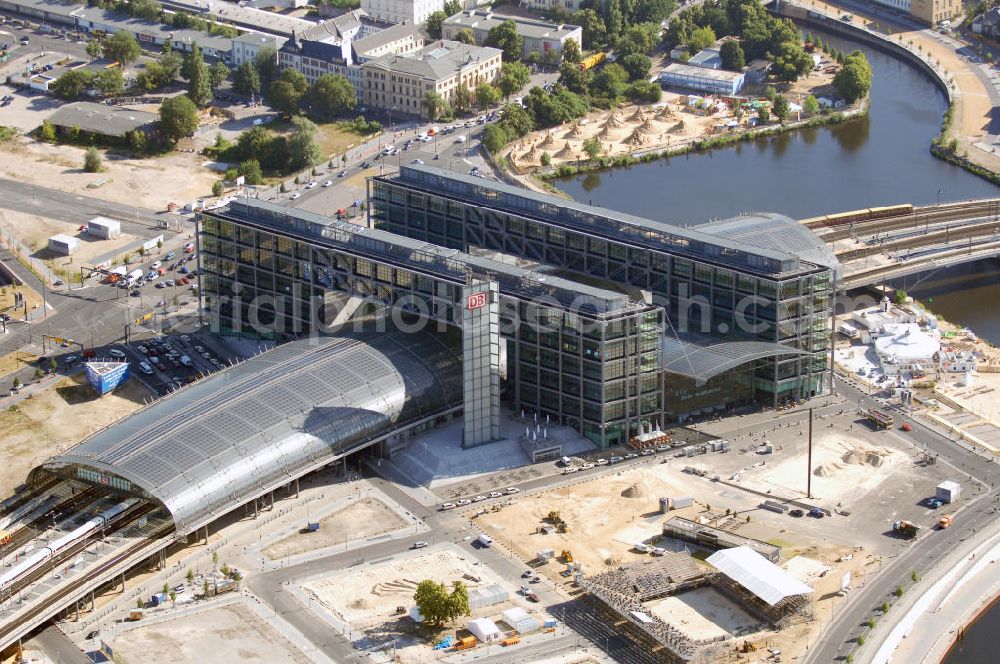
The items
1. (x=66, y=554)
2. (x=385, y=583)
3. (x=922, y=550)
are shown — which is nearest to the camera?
(x=66, y=554)

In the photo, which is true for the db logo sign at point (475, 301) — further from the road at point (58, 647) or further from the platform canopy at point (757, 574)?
the road at point (58, 647)

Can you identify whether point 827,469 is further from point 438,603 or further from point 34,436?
point 34,436

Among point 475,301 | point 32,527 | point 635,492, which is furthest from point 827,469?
point 32,527

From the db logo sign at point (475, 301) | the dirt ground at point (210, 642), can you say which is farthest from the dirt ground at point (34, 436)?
the db logo sign at point (475, 301)

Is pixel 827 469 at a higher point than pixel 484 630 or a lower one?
lower

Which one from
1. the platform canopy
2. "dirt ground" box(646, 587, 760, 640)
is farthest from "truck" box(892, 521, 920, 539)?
"dirt ground" box(646, 587, 760, 640)

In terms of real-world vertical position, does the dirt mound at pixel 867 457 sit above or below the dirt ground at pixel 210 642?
above

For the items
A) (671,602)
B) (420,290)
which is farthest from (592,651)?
(420,290)
